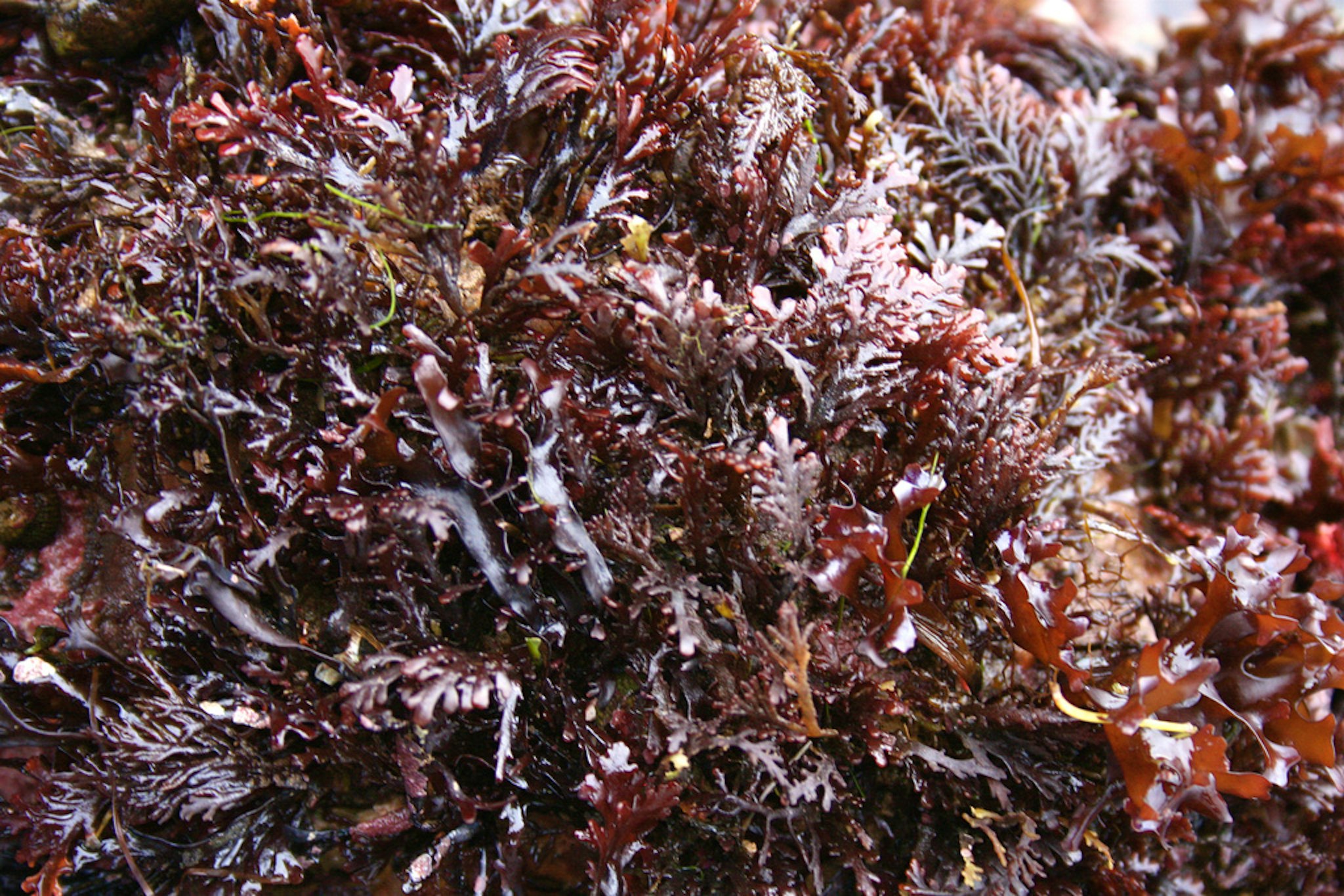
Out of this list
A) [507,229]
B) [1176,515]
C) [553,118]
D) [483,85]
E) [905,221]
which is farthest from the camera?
[1176,515]

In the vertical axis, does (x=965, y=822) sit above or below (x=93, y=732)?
above

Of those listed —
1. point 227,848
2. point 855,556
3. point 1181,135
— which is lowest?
point 227,848

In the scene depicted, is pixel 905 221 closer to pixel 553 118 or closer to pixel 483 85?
pixel 553 118

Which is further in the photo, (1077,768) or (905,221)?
(905,221)

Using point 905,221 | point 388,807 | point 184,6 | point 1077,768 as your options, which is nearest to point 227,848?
point 388,807

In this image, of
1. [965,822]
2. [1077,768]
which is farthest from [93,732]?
[1077,768]

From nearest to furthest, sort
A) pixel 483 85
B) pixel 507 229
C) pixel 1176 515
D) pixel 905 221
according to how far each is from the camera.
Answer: pixel 507 229 < pixel 483 85 < pixel 905 221 < pixel 1176 515
